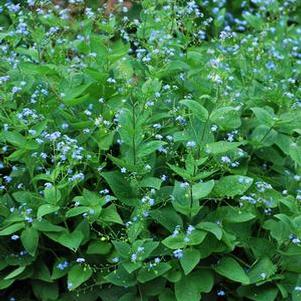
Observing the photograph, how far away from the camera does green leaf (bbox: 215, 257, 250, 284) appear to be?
3605mm

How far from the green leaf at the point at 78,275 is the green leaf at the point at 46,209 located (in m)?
0.36

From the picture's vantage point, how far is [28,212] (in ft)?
12.1

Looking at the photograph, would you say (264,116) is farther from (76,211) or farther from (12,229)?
(12,229)

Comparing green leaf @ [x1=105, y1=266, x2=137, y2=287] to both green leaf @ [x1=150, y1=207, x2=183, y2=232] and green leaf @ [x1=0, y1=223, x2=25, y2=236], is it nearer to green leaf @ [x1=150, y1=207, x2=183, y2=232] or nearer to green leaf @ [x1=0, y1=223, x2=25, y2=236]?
green leaf @ [x1=150, y1=207, x2=183, y2=232]

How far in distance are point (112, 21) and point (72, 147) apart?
3.20 feet

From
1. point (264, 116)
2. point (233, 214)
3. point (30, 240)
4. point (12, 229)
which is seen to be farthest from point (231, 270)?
point (12, 229)

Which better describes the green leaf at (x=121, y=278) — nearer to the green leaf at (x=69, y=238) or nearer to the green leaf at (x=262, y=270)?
the green leaf at (x=69, y=238)

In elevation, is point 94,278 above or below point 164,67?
below

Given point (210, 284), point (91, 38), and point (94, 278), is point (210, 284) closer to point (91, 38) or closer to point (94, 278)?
point (94, 278)

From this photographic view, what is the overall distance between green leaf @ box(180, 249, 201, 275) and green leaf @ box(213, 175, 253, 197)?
1.10 feet

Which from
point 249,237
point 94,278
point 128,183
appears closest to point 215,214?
point 249,237

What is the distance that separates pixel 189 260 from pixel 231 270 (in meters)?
0.26

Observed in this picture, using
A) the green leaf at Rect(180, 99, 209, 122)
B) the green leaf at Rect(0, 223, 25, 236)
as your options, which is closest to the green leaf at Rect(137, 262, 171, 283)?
the green leaf at Rect(0, 223, 25, 236)

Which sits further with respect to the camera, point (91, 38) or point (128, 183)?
point (91, 38)
